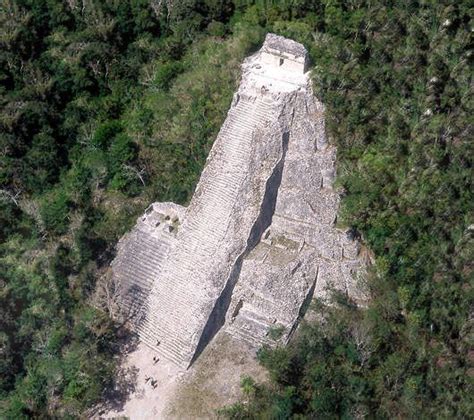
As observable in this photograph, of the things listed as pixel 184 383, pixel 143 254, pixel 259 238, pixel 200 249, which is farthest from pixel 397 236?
pixel 143 254

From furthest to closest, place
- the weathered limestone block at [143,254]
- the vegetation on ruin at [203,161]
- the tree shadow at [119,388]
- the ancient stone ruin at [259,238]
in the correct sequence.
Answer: the weathered limestone block at [143,254] < the ancient stone ruin at [259,238] < the tree shadow at [119,388] < the vegetation on ruin at [203,161]

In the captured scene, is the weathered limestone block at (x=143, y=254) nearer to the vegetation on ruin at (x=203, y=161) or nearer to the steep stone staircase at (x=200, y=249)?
the steep stone staircase at (x=200, y=249)

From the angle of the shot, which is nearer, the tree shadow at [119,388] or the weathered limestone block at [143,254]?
the tree shadow at [119,388]

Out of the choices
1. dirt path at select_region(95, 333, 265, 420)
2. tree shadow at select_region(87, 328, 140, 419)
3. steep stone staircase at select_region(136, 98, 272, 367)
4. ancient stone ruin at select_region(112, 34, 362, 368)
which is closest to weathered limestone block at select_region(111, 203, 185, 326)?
ancient stone ruin at select_region(112, 34, 362, 368)

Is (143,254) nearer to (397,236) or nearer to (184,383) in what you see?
(184,383)

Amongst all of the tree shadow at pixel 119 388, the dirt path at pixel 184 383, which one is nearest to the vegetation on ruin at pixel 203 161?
the tree shadow at pixel 119 388

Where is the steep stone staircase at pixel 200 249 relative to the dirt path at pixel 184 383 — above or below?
above
